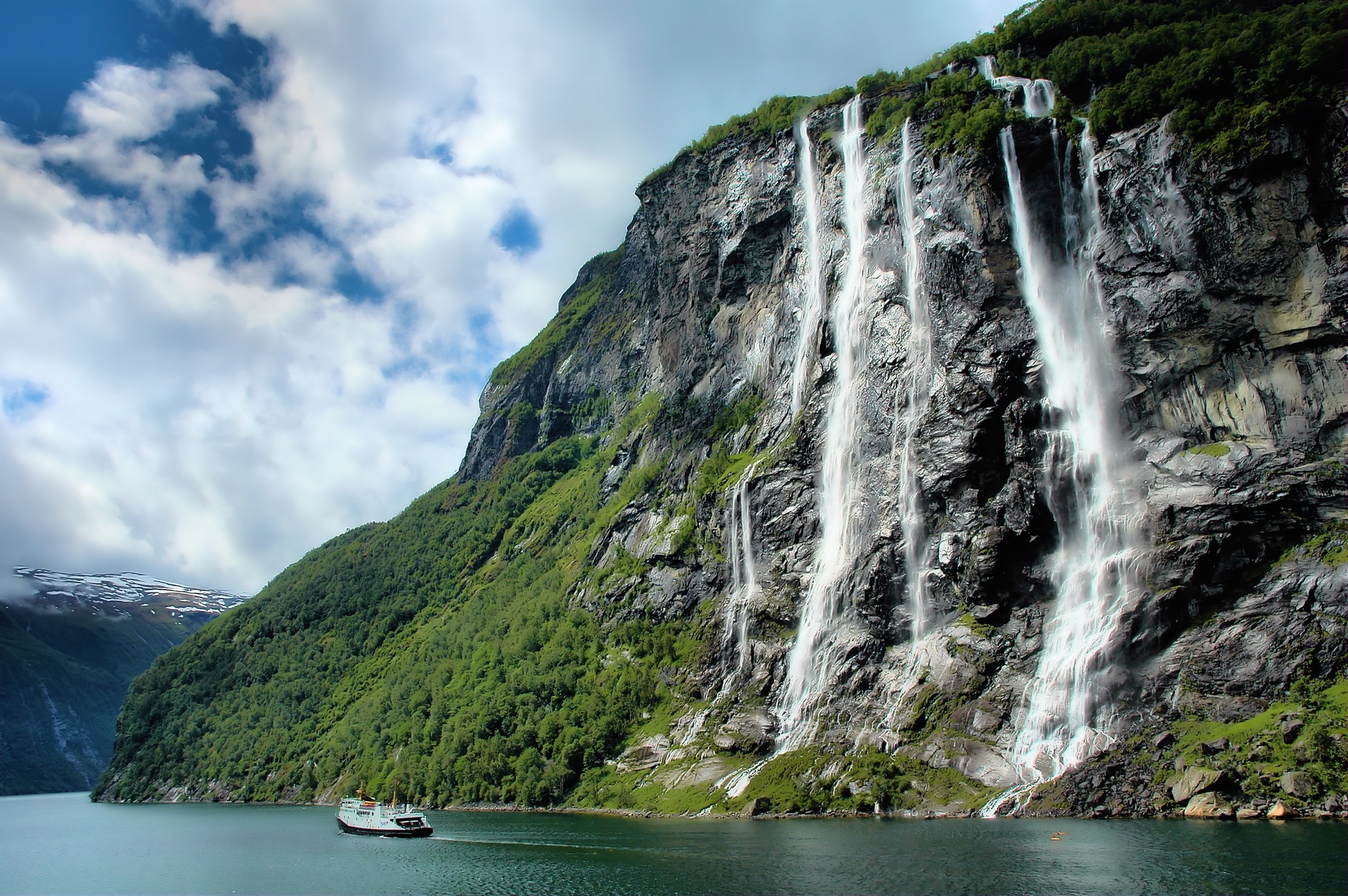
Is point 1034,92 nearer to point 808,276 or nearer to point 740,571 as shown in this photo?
point 808,276

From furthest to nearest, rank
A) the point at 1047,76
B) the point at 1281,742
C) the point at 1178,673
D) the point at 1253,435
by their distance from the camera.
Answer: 1. the point at 1047,76
2. the point at 1253,435
3. the point at 1178,673
4. the point at 1281,742

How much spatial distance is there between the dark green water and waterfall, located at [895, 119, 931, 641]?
853 inches

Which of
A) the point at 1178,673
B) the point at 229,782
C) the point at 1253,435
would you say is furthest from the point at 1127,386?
the point at 229,782

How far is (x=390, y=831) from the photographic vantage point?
6725 cm

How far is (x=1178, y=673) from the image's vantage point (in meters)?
52.7

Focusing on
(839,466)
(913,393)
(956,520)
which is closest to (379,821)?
(839,466)

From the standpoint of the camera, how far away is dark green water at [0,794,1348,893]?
33875 millimetres

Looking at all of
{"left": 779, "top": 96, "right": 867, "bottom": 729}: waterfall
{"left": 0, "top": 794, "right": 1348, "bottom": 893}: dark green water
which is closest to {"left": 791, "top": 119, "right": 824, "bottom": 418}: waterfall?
{"left": 779, "top": 96, "right": 867, "bottom": 729}: waterfall

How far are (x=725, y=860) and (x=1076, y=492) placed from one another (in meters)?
40.2

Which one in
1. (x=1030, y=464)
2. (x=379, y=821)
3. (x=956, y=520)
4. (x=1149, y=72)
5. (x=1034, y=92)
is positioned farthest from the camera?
(x=1034, y=92)

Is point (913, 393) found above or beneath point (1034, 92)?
beneath

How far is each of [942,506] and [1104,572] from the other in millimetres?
14107

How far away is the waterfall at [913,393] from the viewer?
69125mm

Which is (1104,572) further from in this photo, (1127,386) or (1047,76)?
(1047,76)
